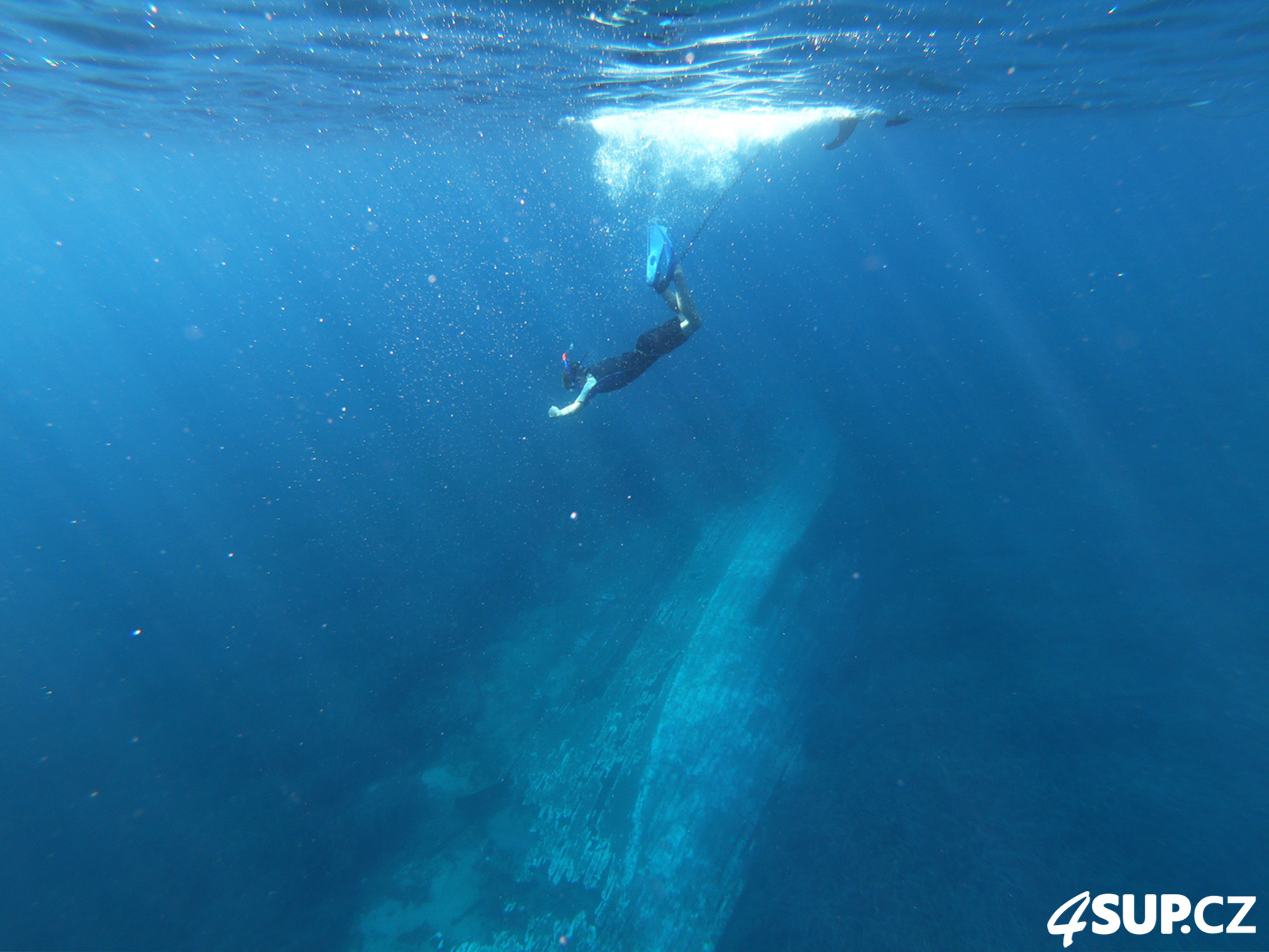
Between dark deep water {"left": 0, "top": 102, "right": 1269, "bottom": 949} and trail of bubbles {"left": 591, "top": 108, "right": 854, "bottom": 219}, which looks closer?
dark deep water {"left": 0, "top": 102, "right": 1269, "bottom": 949}

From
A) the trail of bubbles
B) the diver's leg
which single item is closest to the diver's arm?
the diver's leg

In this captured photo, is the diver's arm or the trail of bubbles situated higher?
the trail of bubbles

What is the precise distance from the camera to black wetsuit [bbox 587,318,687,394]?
26.1 ft

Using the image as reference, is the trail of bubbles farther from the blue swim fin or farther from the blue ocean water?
the blue swim fin

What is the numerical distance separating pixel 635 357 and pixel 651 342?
1.14 ft

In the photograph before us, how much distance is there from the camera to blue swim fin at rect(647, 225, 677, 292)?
7.59 metres

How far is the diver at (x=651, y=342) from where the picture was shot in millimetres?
7773

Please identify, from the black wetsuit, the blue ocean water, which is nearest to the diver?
the black wetsuit

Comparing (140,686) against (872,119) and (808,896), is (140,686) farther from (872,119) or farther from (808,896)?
(872,119)

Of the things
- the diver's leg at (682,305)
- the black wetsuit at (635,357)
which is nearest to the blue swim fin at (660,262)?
the diver's leg at (682,305)

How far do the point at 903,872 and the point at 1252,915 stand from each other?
9.26 ft

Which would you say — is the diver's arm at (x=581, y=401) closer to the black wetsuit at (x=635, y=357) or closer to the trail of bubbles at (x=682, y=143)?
the black wetsuit at (x=635, y=357)

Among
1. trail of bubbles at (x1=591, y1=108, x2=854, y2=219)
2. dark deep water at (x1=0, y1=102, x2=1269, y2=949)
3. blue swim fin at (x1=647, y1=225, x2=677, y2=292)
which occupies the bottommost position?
dark deep water at (x1=0, y1=102, x2=1269, y2=949)

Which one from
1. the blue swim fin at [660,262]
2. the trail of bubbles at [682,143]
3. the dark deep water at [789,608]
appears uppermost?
the trail of bubbles at [682,143]
